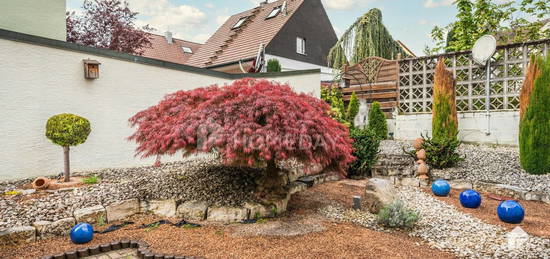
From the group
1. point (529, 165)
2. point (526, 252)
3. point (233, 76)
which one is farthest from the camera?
point (233, 76)

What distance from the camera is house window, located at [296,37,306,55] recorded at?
1423 centimetres

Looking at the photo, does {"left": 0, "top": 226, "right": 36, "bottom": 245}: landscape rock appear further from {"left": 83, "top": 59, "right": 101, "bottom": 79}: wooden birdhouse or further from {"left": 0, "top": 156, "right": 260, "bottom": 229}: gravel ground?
{"left": 83, "top": 59, "right": 101, "bottom": 79}: wooden birdhouse

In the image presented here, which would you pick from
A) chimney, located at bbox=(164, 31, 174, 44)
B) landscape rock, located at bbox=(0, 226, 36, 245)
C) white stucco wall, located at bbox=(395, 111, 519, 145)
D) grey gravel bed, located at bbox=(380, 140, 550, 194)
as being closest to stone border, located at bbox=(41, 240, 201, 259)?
landscape rock, located at bbox=(0, 226, 36, 245)

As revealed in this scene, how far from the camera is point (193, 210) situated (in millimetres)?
3492

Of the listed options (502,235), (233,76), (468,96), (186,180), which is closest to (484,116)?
(468,96)

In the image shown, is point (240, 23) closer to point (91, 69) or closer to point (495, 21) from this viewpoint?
point (495, 21)

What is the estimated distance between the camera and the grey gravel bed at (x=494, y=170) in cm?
494

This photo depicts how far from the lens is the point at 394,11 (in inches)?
461

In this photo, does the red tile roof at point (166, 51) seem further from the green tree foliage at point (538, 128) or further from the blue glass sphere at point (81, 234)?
the green tree foliage at point (538, 128)

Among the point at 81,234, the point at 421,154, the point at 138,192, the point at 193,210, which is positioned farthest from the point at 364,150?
the point at 81,234

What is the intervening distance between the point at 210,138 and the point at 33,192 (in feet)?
8.53

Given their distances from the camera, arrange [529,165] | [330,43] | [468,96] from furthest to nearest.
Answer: [330,43] → [468,96] → [529,165]

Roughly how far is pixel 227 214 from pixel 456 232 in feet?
7.70

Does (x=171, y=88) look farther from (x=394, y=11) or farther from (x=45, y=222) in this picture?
(x=394, y=11)
